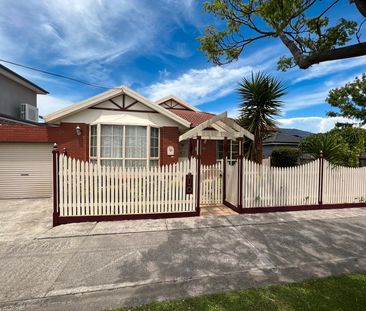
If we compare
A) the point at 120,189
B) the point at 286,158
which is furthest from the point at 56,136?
the point at 286,158

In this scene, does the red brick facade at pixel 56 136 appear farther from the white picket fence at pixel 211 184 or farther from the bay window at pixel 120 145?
the white picket fence at pixel 211 184

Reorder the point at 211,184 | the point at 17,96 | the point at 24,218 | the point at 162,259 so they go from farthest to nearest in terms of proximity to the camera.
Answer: the point at 17,96 < the point at 211,184 < the point at 24,218 < the point at 162,259

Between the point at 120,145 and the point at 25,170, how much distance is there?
4.30 meters

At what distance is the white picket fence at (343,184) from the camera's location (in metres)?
7.62

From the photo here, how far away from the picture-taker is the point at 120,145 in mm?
10094

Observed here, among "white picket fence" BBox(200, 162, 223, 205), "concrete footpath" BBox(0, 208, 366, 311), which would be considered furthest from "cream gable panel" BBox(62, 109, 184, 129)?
"concrete footpath" BBox(0, 208, 366, 311)

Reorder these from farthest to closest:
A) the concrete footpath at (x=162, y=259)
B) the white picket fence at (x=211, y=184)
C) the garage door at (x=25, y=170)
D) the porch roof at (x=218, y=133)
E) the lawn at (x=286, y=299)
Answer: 1. the garage door at (x=25, y=170)
2. the white picket fence at (x=211, y=184)
3. the porch roof at (x=218, y=133)
4. the concrete footpath at (x=162, y=259)
5. the lawn at (x=286, y=299)

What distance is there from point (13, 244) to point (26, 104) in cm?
1609

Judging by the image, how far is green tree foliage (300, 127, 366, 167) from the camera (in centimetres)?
856

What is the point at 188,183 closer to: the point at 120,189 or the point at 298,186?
the point at 120,189

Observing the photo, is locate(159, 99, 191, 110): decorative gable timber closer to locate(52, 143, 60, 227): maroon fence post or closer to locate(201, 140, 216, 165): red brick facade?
locate(201, 140, 216, 165): red brick facade

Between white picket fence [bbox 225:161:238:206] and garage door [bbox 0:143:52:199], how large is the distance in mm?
7981

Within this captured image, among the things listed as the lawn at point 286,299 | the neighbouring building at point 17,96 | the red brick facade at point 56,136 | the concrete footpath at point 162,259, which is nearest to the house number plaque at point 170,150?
the red brick facade at point 56,136

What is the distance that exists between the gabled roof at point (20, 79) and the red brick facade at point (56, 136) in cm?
825
